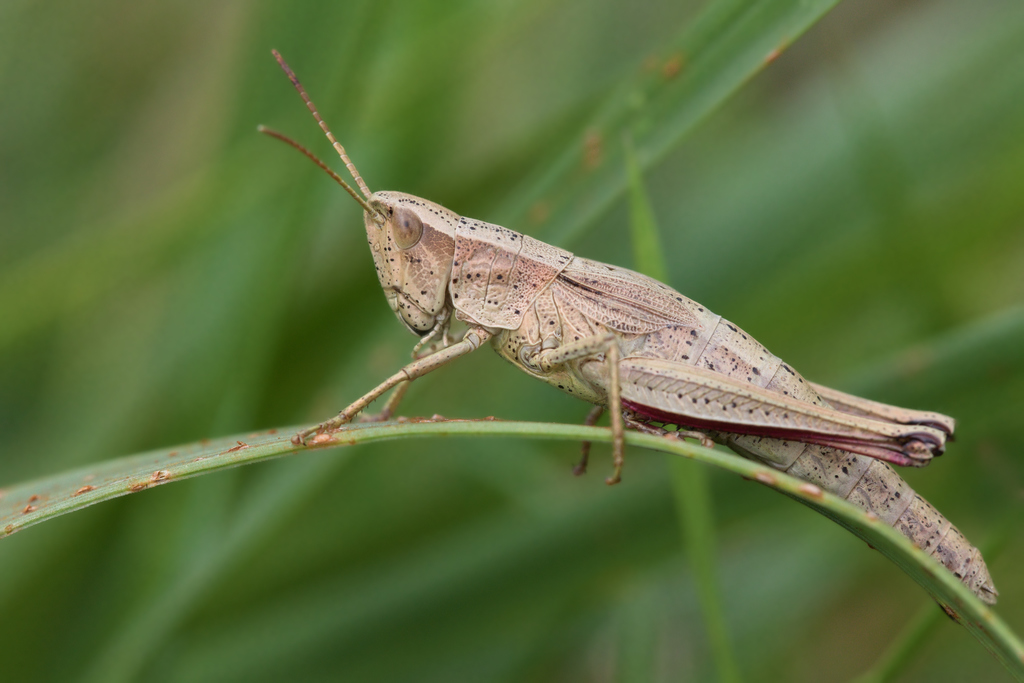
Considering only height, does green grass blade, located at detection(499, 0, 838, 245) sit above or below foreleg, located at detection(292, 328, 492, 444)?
above

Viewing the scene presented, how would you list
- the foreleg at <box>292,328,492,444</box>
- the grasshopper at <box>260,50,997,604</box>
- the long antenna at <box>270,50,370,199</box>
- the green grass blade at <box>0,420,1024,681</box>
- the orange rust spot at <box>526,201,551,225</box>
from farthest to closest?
the orange rust spot at <box>526,201,551,225</box>
the long antenna at <box>270,50,370,199</box>
the grasshopper at <box>260,50,997,604</box>
the foreleg at <box>292,328,492,444</box>
the green grass blade at <box>0,420,1024,681</box>

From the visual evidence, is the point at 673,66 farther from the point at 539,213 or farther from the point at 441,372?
the point at 441,372

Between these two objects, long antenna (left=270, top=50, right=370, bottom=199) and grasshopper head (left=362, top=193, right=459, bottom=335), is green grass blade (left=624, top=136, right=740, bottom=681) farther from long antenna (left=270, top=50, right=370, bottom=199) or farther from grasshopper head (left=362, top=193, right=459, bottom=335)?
long antenna (left=270, top=50, right=370, bottom=199)

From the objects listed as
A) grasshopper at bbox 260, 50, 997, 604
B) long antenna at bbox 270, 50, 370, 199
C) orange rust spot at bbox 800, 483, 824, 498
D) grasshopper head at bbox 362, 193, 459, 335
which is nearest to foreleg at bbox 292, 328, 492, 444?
grasshopper at bbox 260, 50, 997, 604

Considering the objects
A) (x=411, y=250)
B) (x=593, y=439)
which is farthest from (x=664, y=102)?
(x=593, y=439)

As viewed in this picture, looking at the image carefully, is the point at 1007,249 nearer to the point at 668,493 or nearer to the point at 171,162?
the point at 668,493

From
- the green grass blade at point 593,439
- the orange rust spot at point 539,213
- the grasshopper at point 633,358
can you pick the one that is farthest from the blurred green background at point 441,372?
the green grass blade at point 593,439
